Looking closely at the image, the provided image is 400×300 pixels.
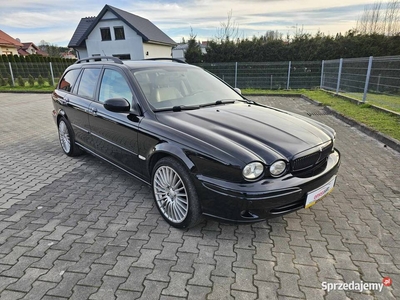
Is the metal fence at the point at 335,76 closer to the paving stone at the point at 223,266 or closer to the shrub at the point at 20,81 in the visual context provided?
the paving stone at the point at 223,266

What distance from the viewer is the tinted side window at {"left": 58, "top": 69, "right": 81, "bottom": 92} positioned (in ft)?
14.9

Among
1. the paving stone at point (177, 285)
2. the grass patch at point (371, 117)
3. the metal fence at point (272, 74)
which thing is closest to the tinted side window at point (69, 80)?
the paving stone at point (177, 285)

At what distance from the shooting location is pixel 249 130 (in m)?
2.63

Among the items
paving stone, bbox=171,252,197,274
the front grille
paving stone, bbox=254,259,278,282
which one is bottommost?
paving stone, bbox=254,259,278,282

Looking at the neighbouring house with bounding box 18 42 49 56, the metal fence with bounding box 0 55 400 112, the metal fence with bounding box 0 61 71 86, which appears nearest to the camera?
the metal fence with bounding box 0 55 400 112

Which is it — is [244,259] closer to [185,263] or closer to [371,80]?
[185,263]

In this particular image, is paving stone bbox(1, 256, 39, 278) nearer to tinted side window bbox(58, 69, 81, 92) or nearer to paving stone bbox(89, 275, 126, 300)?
paving stone bbox(89, 275, 126, 300)

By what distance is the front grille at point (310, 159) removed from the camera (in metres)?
2.38

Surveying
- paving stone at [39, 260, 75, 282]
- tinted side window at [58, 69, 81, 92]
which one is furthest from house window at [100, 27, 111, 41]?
paving stone at [39, 260, 75, 282]

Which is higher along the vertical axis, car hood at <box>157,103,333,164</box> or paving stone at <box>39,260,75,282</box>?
car hood at <box>157,103,333,164</box>

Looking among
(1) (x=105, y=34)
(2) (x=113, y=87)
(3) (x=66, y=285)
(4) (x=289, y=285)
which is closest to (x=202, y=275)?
(4) (x=289, y=285)

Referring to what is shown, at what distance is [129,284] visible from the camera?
81.8 inches

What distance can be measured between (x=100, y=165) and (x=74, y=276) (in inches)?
101

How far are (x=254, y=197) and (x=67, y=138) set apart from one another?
399 cm
